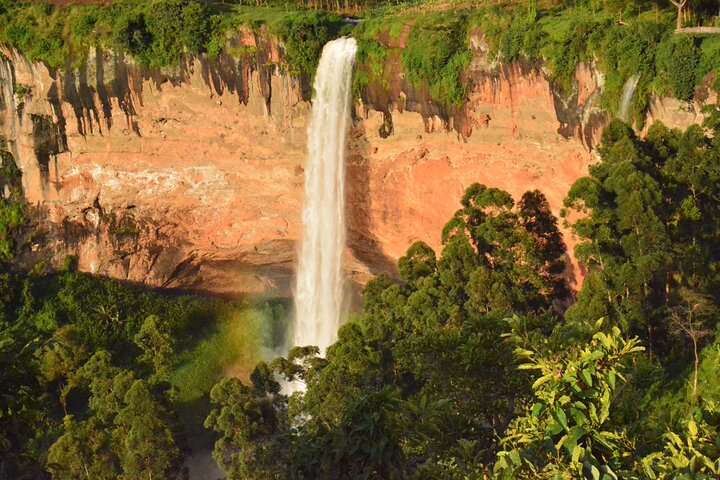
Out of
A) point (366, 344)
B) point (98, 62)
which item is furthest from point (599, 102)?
point (98, 62)

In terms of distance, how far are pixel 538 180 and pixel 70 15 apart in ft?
52.7

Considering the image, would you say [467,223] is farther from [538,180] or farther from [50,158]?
[50,158]

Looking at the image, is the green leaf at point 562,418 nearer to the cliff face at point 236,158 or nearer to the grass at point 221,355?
the cliff face at point 236,158

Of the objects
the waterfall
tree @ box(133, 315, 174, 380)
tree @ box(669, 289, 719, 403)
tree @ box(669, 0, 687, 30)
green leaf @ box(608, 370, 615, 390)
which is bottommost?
tree @ box(133, 315, 174, 380)

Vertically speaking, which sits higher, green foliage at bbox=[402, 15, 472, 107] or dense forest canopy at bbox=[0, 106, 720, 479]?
green foliage at bbox=[402, 15, 472, 107]

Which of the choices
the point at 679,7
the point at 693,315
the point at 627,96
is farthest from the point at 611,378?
the point at 679,7

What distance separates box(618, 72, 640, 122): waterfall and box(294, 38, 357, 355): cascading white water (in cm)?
804

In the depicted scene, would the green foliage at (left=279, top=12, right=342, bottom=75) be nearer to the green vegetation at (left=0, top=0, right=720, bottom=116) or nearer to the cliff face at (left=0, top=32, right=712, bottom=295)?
the green vegetation at (left=0, top=0, right=720, bottom=116)

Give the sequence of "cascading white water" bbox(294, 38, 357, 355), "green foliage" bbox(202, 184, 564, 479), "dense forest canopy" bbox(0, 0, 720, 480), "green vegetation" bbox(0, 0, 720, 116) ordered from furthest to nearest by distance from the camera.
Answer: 1. "cascading white water" bbox(294, 38, 357, 355)
2. "green vegetation" bbox(0, 0, 720, 116)
3. "dense forest canopy" bbox(0, 0, 720, 480)
4. "green foliage" bbox(202, 184, 564, 479)

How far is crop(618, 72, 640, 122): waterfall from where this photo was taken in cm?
1805


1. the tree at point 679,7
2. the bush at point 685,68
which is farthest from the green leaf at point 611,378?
the tree at point 679,7

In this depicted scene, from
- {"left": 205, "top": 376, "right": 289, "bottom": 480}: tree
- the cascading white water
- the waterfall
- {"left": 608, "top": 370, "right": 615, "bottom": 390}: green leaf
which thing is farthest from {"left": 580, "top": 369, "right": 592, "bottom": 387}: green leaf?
the cascading white water

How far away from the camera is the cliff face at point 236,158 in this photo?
2117 cm

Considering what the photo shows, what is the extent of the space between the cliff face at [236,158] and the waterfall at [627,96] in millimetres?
1060
